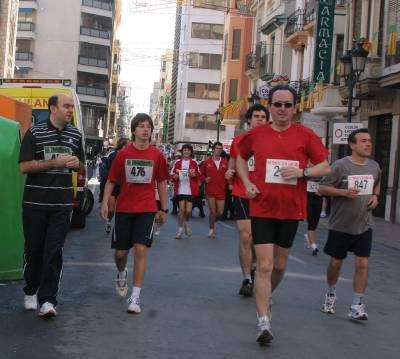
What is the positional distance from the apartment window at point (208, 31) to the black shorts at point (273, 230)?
7586 centimetres

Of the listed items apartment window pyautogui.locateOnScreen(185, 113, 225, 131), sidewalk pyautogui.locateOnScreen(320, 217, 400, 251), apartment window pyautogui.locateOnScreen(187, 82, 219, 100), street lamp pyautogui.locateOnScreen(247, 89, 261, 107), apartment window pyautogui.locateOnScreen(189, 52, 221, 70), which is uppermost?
apartment window pyautogui.locateOnScreen(189, 52, 221, 70)

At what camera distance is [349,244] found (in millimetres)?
7148

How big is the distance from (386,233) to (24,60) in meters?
63.3

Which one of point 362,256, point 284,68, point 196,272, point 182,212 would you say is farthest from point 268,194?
point 284,68

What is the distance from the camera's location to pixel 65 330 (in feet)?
19.5

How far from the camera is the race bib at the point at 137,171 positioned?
23.5 feet

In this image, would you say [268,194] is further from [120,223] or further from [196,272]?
[196,272]

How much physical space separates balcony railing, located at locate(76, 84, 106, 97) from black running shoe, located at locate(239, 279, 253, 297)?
69.5m

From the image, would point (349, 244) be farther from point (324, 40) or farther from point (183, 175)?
point (324, 40)

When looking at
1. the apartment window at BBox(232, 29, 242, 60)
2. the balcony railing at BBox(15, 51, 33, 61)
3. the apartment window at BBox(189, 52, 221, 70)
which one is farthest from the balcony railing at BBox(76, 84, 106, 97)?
the apartment window at BBox(232, 29, 242, 60)

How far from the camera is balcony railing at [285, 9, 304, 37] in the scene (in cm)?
3512

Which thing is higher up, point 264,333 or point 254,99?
point 254,99

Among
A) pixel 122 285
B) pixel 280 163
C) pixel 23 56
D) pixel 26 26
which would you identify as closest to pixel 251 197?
pixel 280 163

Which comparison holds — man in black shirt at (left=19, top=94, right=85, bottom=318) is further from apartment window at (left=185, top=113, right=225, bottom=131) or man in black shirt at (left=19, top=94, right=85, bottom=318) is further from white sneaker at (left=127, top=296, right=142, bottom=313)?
apartment window at (left=185, top=113, right=225, bottom=131)
